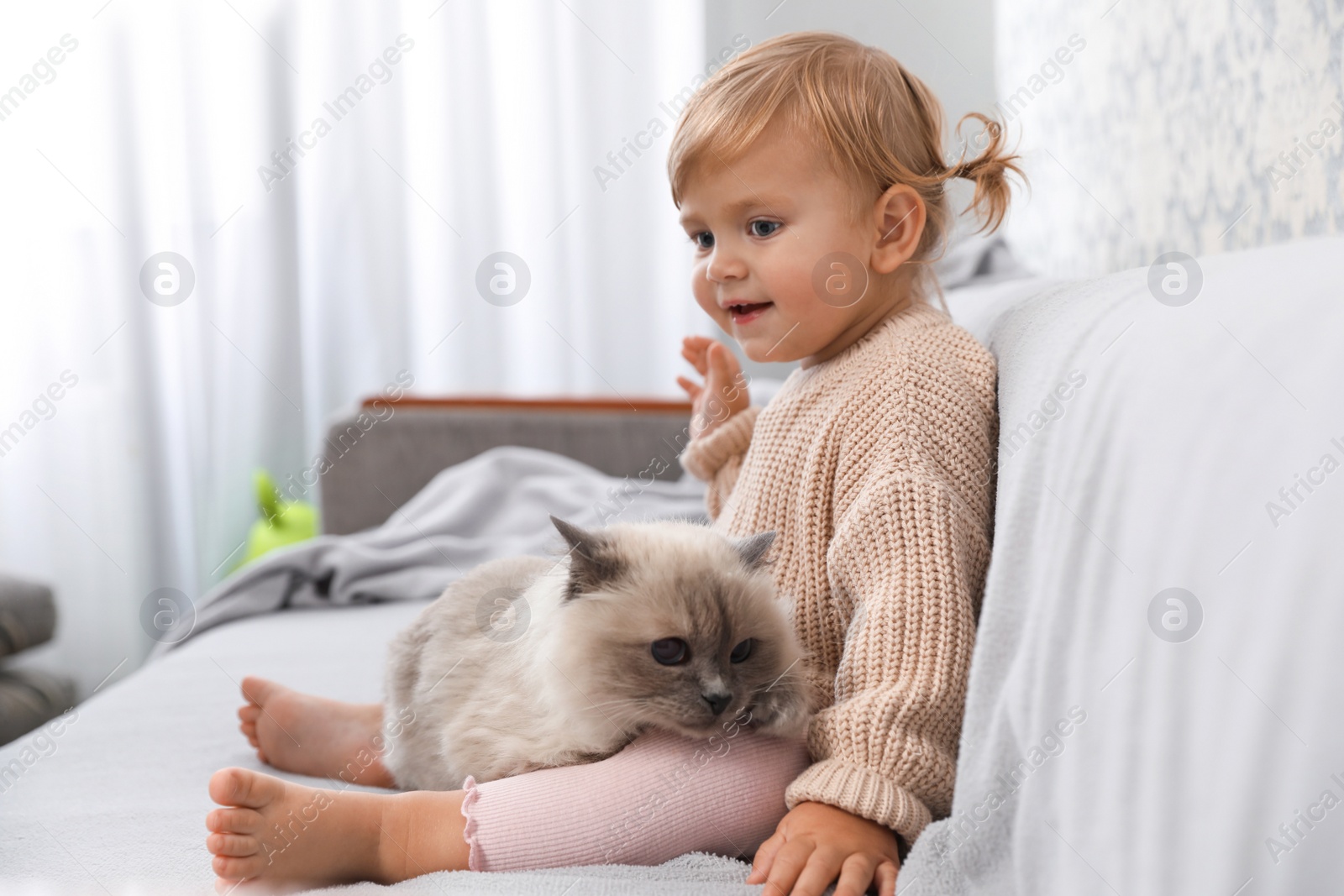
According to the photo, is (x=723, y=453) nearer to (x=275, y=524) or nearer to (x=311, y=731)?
(x=311, y=731)

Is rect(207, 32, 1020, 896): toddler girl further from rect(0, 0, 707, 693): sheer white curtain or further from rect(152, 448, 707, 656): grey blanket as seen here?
rect(0, 0, 707, 693): sheer white curtain

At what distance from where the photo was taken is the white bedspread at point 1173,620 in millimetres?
570

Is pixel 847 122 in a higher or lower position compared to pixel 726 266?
higher

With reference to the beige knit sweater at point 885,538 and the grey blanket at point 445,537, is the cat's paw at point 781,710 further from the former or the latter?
the grey blanket at point 445,537

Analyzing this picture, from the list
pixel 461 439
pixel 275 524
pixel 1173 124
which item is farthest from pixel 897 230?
pixel 275 524

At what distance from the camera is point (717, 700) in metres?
0.80

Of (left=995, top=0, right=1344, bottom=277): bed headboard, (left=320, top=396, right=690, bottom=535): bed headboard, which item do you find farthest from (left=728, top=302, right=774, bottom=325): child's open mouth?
(left=320, top=396, right=690, bottom=535): bed headboard

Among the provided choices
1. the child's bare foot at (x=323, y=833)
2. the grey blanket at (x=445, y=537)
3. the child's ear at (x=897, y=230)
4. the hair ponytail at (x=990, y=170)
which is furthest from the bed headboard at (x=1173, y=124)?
the child's bare foot at (x=323, y=833)

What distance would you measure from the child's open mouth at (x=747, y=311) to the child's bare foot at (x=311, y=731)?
1.99 ft

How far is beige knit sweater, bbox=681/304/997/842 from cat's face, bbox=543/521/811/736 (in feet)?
0.20

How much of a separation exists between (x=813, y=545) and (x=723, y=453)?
337mm

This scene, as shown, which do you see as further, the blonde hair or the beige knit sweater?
the blonde hair

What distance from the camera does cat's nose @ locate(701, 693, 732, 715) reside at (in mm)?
803

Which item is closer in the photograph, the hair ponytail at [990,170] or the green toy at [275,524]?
the hair ponytail at [990,170]
